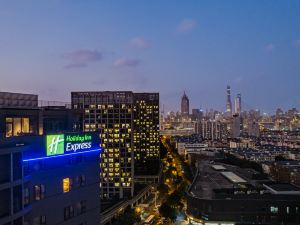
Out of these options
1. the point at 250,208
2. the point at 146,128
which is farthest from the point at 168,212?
the point at 146,128

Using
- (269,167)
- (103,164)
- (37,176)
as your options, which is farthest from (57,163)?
(269,167)

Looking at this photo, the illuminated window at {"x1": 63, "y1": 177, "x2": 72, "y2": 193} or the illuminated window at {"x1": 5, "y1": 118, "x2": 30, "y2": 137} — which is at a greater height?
the illuminated window at {"x1": 5, "y1": 118, "x2": 30, "y2": 137}

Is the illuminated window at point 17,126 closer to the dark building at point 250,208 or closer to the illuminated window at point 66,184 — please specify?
the illuminated window at point 66,184

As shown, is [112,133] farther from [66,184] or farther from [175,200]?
[66,184]

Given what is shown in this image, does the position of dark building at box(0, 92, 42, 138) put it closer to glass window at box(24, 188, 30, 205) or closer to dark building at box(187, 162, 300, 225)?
glass window at box(24, 188, 30, 205)

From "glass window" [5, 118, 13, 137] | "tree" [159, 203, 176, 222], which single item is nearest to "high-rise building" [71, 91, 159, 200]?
"tree" [159, 203, 176, 222]

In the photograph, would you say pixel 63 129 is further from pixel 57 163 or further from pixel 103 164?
pixel 103 164

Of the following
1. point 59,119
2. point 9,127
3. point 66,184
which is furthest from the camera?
point 59,119

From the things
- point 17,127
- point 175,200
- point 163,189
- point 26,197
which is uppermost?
point 17,127
